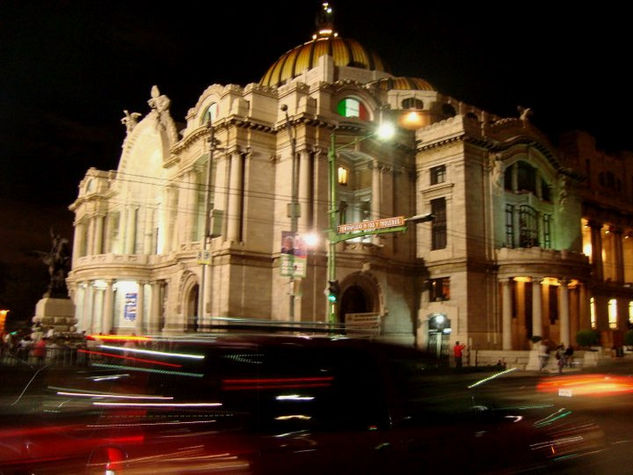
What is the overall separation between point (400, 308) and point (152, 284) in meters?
18.5

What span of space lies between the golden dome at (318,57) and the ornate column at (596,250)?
24141 mm

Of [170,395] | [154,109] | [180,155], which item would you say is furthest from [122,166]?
[170,395]

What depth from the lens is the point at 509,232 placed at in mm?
41500

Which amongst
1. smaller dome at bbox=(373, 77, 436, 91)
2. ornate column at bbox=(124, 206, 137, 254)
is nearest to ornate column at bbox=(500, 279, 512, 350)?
smaller dome at bbox=(373, 77, 436, 91)

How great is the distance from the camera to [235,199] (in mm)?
35875

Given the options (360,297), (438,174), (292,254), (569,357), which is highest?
(438,174)

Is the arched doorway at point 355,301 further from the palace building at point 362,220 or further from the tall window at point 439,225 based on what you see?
the tall window at point 439,225

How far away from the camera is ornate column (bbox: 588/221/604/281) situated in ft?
168

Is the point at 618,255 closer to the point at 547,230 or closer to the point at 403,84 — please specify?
the point at 547,230

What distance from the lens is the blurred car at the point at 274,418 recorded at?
455 cm

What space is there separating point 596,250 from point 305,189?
29987 mm

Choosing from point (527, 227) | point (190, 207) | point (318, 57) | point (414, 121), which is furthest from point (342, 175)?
point (318, 57)

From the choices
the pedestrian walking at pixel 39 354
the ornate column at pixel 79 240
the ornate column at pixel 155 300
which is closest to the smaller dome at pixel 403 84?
the ornate column at pixel 155 300

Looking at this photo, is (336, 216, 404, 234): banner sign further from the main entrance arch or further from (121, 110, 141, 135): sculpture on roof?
(121, 110, 141, 135): sculpture on roof
